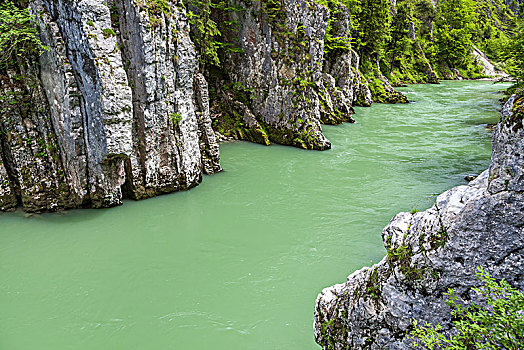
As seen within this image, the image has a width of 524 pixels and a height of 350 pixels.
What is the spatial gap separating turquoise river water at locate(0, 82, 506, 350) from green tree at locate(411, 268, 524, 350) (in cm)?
354

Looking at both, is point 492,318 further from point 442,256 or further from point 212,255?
point 212,255

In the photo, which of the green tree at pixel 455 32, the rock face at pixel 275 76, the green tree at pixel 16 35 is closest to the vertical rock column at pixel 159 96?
the green tree at pixel 16 35

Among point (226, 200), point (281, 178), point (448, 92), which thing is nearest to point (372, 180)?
point (281, 178)

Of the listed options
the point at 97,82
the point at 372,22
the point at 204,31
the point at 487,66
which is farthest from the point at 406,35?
the point at 97,82

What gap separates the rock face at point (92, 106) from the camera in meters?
10.0

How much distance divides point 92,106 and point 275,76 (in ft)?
36.1

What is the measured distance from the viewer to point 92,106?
1035cm

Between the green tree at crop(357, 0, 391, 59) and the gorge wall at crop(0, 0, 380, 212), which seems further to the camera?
the green tree at crop(357, 0, 391, 59)

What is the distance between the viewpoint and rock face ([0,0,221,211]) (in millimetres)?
10047

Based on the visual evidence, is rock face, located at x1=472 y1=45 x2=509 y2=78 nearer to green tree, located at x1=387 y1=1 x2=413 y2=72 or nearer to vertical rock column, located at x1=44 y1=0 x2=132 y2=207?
green tree, located at x1=387 y1=1 x2=413 y2=72

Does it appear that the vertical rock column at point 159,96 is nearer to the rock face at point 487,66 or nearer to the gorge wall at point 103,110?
the gorge wall at point 103,110

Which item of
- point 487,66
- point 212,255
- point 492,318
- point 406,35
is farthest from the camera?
point 487,66

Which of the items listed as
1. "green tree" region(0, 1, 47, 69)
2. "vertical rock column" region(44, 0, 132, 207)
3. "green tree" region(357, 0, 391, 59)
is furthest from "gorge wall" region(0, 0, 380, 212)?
"green tree" region(357, 0, 391, 59)

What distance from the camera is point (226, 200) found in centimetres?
1258
